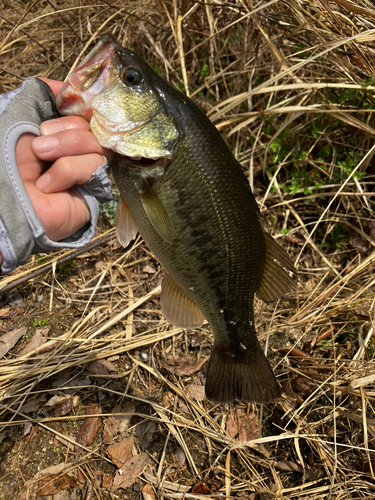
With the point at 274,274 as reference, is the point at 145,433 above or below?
below

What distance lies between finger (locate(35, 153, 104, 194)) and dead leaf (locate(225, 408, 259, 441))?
6.35ft

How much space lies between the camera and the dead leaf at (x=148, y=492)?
2.20m

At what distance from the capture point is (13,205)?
1.39 meters

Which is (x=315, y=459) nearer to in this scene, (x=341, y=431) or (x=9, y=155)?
(x=341, y=431)

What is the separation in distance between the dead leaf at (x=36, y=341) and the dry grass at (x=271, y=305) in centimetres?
5

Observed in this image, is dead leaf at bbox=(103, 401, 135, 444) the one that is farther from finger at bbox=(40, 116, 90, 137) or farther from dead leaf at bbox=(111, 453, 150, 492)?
finger at bbox=(40, 116, 90, 137)

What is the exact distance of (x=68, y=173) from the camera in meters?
1.50

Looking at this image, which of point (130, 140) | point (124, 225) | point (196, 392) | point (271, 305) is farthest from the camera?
point (271, 305)

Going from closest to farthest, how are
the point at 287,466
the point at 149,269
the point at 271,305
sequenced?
the point at 287,466
the point at 271,305
the point at 149,269

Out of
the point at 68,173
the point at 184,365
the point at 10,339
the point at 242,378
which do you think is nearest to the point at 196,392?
the point at 184,365

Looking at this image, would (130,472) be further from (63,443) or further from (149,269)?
(149,269)

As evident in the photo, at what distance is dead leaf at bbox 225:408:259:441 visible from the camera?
2480 millimetres

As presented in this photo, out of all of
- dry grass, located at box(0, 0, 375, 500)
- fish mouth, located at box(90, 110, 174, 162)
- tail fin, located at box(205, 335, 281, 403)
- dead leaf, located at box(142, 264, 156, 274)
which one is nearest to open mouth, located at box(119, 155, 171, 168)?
fish mouth, located at box(90, 110, 174, 162)

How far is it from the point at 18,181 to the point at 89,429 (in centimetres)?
175
